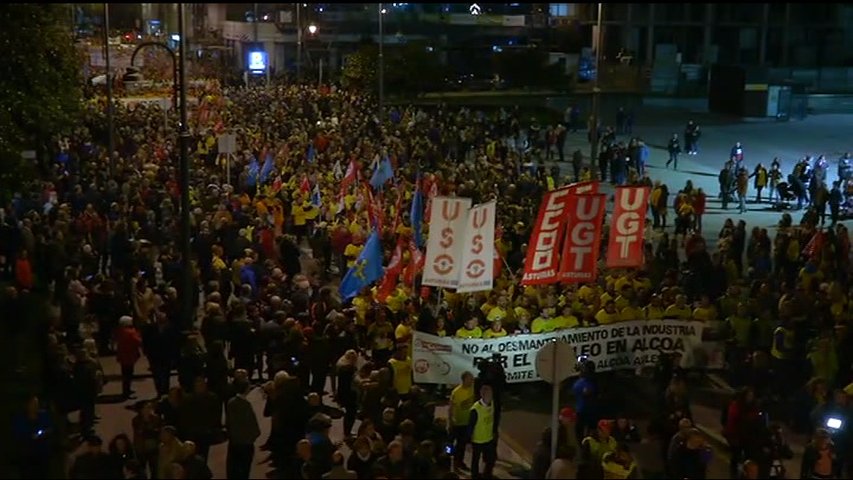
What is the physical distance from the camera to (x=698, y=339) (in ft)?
43.0

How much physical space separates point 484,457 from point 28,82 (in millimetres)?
16398

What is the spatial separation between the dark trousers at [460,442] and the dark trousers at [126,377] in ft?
14.2

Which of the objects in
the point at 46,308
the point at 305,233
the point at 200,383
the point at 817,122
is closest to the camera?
the point at 200,383

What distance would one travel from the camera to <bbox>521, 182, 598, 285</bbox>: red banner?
1284 cm

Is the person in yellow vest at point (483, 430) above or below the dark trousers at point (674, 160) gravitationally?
below

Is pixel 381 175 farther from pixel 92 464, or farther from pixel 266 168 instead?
pixel 92 464

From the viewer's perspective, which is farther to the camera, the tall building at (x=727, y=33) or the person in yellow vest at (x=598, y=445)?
the tall building at (x=727, y=33)

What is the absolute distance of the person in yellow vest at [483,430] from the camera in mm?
10562

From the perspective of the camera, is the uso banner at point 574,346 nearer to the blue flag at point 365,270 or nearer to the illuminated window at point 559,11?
the blue flag at point 365,270

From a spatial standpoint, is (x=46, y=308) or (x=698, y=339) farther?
(x=46, y=308)

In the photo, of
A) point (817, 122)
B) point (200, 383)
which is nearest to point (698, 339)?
point (200, 383)

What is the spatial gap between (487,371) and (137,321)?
190 inches

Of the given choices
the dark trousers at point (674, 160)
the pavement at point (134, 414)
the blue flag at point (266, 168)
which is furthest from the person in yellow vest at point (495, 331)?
the dark trousers at point (674, 160)

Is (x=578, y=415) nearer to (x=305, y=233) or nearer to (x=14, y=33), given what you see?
(x=305, y=233)
